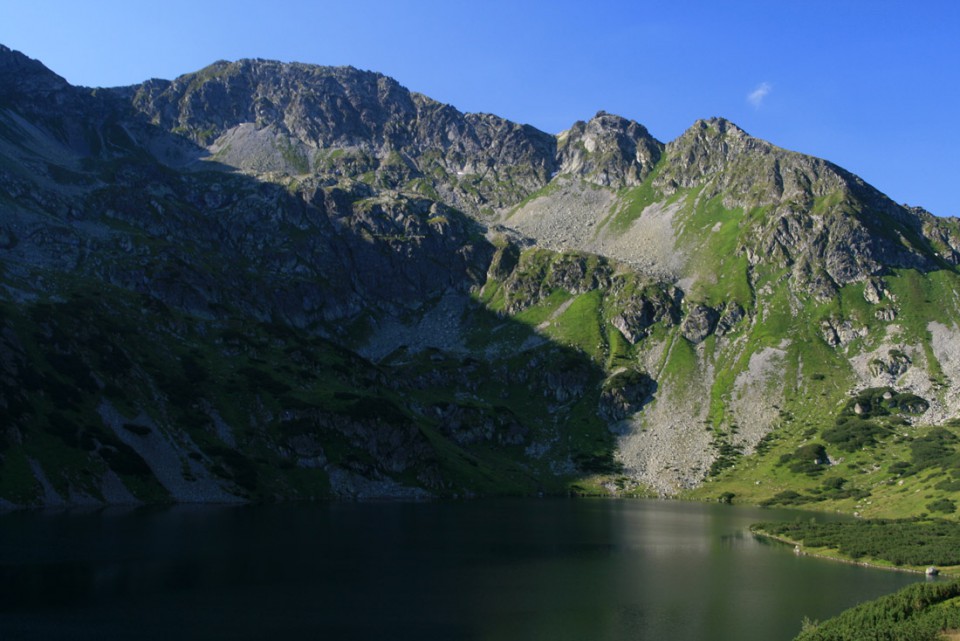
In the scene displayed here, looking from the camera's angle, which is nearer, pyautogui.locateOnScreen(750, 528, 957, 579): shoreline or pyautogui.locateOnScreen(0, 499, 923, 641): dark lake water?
pyautogui.locateOnScreen(0, 499, 923, 641): dark lake water

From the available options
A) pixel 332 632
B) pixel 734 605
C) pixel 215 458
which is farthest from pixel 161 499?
pixel 734 605

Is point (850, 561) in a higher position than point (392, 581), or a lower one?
higher

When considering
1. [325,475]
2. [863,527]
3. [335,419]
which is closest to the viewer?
[863,527]

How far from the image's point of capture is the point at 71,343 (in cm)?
15225

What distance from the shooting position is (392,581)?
68562mm

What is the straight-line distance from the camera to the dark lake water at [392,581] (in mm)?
52281

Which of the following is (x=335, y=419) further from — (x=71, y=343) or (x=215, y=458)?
(x=71, y=343)

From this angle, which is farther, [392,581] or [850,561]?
[850,561]

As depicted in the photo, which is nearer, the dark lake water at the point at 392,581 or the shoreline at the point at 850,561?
the dark lake water at the point at 392,581

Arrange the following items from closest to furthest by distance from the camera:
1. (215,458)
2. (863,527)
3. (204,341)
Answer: (863,527) → (215,458) → (204,341)

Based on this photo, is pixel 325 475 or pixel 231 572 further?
pixel 325 475

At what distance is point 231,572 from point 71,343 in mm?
108014

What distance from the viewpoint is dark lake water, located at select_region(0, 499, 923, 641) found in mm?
52281

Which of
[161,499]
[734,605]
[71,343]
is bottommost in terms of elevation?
[161,499]
